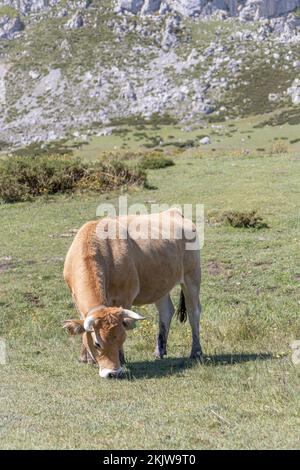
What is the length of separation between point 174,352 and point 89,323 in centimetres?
334

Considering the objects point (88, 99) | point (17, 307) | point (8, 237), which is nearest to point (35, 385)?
point (17, 307)

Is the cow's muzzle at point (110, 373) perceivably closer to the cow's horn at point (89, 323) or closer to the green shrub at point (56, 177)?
the cow's horn at point (89, 323)

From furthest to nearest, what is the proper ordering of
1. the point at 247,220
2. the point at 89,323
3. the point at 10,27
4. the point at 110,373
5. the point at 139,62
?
the point at 10,27
the point at 139,62
the point at 247,220
the point at 110,373
the point at 89,323

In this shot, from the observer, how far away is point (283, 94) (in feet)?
363

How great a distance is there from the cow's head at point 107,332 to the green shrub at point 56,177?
705 inches

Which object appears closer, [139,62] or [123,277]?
[123,277]

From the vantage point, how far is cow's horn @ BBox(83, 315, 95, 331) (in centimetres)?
798

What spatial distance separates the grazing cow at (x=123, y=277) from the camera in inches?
323

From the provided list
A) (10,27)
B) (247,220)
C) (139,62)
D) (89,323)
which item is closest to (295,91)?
(139,62)

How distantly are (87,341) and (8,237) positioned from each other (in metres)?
11.9

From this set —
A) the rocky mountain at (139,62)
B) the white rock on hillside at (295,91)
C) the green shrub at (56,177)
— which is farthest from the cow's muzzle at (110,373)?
the white rock on hillside at (295,91)

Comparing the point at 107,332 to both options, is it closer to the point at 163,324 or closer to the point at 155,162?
the point at 163,324

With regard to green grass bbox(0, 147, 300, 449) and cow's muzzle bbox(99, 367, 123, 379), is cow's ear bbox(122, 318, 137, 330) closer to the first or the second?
cow's muzzle bbox(99, 367, 123, 379)

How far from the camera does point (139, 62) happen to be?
12706cm
